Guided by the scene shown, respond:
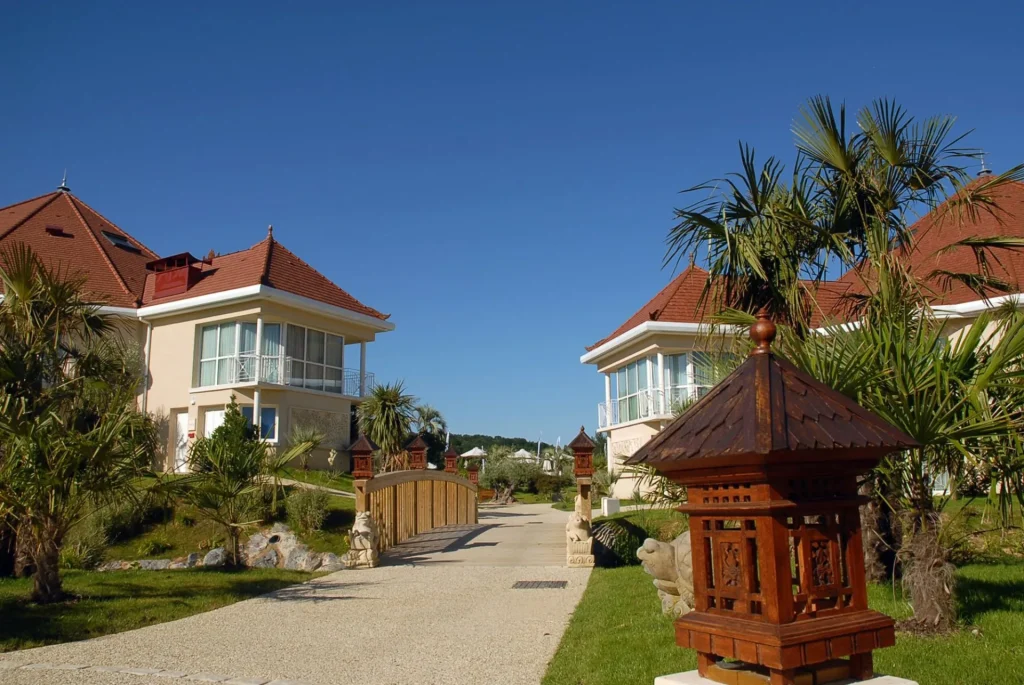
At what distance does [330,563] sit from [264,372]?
12.5 m

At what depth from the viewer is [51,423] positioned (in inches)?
380

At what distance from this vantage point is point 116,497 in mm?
10289

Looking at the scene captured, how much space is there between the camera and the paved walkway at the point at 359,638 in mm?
7082

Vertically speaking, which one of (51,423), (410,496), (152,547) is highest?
(51,423)

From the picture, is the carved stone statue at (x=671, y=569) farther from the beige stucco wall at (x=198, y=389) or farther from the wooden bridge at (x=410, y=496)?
the beige stucco wall at (x=198, y=389)

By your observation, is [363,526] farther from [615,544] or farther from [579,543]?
[615,544]

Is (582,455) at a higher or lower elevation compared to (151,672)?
higher

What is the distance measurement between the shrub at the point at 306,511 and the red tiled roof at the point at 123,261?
11.1 metres

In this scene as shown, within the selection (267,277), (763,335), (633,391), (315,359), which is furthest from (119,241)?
(763,335)

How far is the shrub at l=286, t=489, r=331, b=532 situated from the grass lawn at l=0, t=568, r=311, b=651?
5.32 feet

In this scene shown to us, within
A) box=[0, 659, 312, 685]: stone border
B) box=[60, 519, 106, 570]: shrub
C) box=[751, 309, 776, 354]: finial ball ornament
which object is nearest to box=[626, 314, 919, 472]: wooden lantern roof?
box=[751, 309, 776, 354]: finial ball ornament

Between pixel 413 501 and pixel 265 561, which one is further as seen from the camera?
pixel 413 501

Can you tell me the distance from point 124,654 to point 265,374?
18.6 m

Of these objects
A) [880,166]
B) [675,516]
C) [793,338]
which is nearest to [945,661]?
[793,338]
